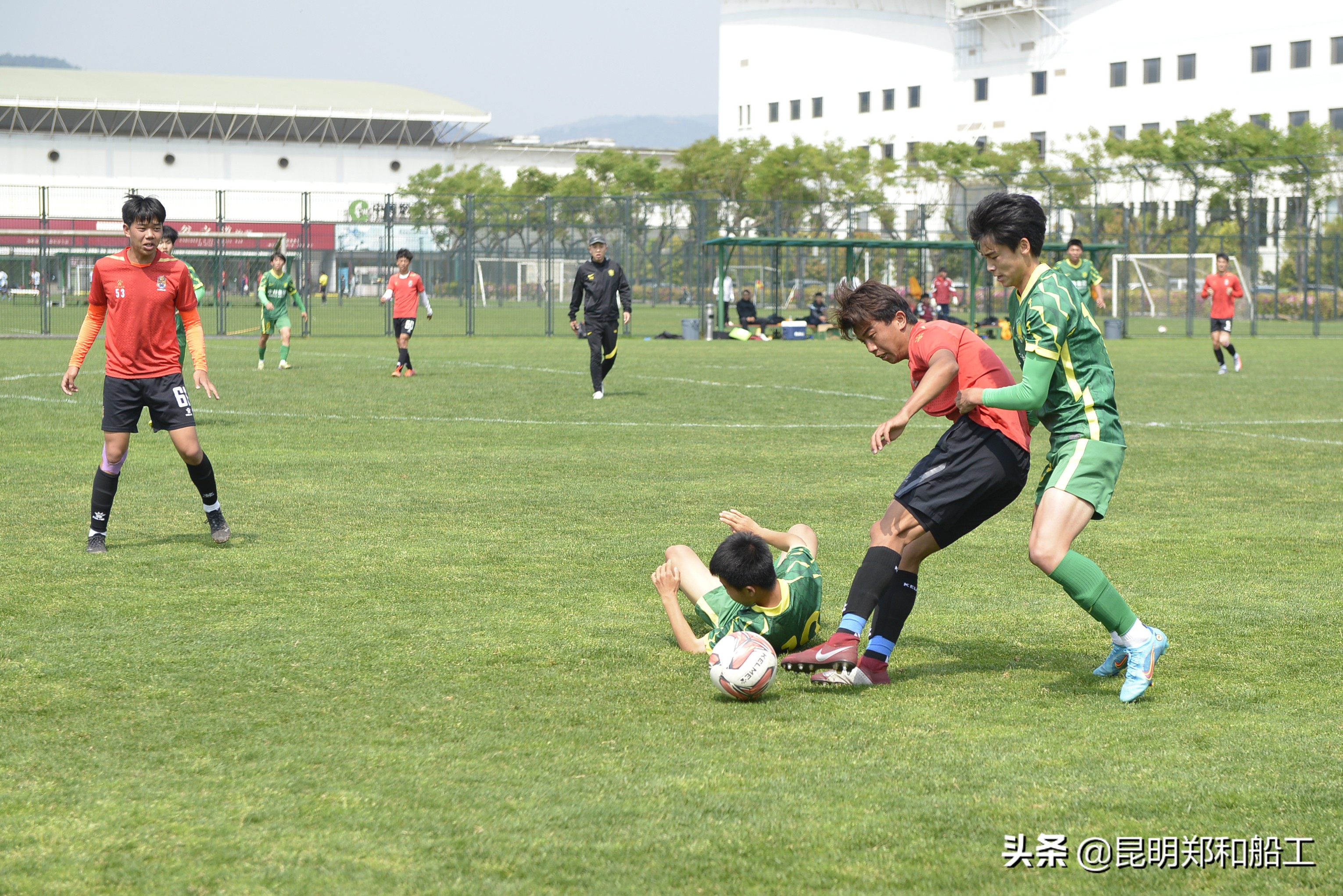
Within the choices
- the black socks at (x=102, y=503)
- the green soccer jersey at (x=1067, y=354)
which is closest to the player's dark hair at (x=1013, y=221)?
the green soccer jersey at (x=1067, y=354)

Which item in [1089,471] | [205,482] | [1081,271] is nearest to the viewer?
[1089,471]

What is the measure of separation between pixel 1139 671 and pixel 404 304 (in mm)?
18750

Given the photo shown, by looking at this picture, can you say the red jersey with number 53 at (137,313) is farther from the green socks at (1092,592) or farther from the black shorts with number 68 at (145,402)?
the green socks at (1092,592)

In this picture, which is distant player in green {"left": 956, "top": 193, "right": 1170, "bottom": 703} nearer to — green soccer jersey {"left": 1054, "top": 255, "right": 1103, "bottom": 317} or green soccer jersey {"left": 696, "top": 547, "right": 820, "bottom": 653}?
green soccer jersey {"left": 696, "top": 547, "right": 820, "bottom": 653}

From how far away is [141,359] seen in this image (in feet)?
27.7

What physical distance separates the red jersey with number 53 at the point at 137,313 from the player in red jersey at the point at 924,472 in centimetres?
477

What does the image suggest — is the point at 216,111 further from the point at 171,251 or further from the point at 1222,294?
the point at 171,251

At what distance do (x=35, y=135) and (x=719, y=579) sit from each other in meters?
93.3

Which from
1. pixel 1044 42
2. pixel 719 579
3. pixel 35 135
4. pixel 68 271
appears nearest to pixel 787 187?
pixel 1044 42

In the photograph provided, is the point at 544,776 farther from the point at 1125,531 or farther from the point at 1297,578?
the point at 1125,531

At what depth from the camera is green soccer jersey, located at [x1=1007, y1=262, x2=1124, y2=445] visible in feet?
17.1

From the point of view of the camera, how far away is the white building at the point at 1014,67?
6612cm

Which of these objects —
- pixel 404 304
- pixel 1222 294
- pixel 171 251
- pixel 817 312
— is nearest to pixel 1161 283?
pixel 817 312

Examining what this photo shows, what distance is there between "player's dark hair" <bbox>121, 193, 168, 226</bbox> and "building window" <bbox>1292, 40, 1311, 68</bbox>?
221 feet
